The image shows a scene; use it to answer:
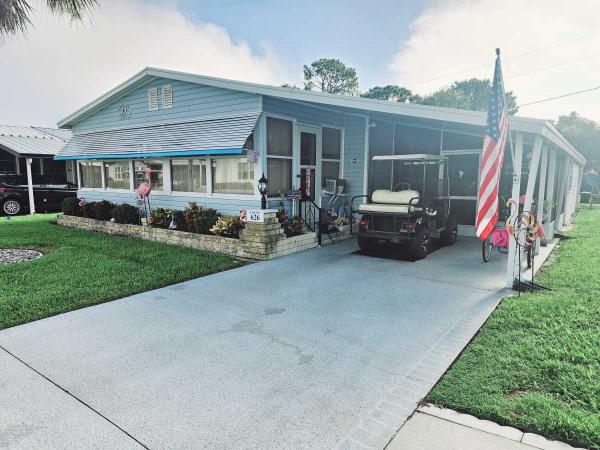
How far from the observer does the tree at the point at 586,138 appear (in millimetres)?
31531

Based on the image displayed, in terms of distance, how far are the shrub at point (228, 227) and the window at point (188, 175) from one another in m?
1.60

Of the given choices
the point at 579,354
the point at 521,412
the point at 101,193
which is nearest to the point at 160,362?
the point at 521,412

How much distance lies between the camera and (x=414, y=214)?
7.10 m

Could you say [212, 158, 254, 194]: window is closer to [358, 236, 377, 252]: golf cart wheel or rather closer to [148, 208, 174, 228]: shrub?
[148, 208, 174, 228]: shrub

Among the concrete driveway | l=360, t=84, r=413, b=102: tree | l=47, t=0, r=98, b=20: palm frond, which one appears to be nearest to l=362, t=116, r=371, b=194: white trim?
the concrete driveway

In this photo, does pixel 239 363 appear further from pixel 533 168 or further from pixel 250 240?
pixel 533 168

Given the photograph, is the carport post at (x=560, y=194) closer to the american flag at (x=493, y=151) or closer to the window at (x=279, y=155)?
the american flag at (x=493, y=151)

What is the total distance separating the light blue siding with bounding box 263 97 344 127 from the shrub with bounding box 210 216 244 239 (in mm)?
2396

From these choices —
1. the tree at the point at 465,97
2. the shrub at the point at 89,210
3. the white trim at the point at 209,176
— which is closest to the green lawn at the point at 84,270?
the white trim at the point at 209,176

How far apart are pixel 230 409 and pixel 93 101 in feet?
38.4

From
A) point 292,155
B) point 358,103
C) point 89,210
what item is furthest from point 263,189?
point 89,210

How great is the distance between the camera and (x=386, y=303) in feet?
16.1

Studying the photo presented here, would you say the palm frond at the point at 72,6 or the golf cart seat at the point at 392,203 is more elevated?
the palm frond at the point at 72,6

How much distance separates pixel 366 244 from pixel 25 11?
26.4 ft
